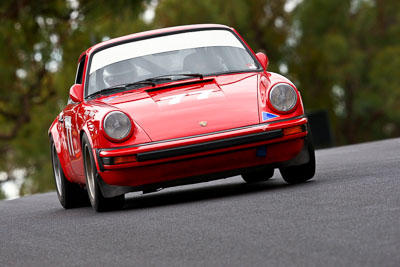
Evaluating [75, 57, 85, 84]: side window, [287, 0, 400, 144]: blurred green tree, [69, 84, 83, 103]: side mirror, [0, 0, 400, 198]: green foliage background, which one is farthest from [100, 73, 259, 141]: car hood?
[287, 0, 400, 144]: blurred green tree

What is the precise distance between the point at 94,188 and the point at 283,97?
1761mm

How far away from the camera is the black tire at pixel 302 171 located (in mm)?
8332

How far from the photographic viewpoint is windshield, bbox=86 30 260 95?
8.98m

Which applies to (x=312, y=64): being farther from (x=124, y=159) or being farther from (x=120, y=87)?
(x=124, y=159)

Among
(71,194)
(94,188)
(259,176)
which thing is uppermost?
(94,188)

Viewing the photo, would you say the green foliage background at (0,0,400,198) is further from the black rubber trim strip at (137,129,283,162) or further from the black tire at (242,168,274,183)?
the black rubber trim strip at (137,129,283,162)

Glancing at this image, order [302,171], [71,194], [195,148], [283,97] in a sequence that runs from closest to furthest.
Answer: [195,148] < [283,97] < [302,171] < [71,194]

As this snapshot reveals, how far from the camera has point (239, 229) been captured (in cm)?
596

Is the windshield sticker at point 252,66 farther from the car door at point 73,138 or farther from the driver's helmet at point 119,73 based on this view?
the car door at point 73,138

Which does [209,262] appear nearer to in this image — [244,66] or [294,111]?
[294,111]

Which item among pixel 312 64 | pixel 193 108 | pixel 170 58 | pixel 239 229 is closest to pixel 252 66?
pixel 170 58

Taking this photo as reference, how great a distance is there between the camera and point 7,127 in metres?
32.6

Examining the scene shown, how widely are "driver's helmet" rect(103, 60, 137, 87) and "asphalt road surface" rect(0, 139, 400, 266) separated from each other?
1132 mm

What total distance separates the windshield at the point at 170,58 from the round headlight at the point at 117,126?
3.35 feet
